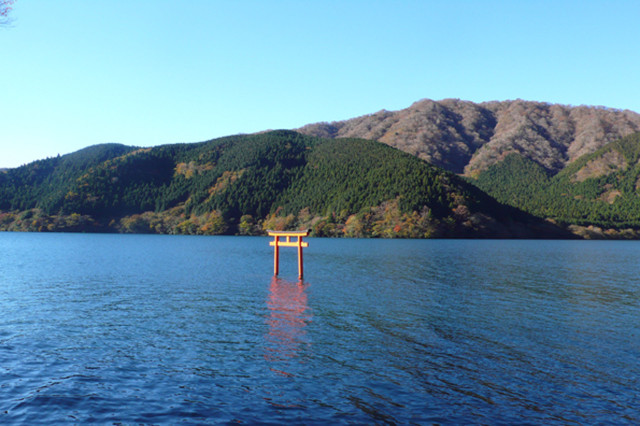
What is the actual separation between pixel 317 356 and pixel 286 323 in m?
6.60

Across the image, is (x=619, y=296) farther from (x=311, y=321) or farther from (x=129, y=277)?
(x=129, y=277)

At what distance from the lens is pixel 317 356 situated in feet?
61.9

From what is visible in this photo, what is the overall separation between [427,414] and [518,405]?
9.63 feet

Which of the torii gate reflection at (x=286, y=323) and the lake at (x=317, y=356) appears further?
the torii gate reflection at (x=286, y=323)

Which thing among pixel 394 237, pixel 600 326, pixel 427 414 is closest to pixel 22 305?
pixel 427 414

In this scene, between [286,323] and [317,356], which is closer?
[317,356]

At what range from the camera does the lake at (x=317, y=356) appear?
1346cm

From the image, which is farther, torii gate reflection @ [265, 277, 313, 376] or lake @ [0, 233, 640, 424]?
torii gate reflection @ [265, 277, 313, 376]

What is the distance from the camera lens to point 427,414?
518 inches

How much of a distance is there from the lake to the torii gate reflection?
127 mm

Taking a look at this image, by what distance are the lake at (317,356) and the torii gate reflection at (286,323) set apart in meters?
0.13

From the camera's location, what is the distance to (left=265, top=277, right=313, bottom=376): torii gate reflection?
1927 centimetres

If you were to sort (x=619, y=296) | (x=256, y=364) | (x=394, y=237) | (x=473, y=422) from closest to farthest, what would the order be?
(x=473, y=422) → (x=256, y=364) → (x=619, y=296) → (x=394, y=237)

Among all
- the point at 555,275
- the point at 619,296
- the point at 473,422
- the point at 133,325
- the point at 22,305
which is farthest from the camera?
the point at 555,275
